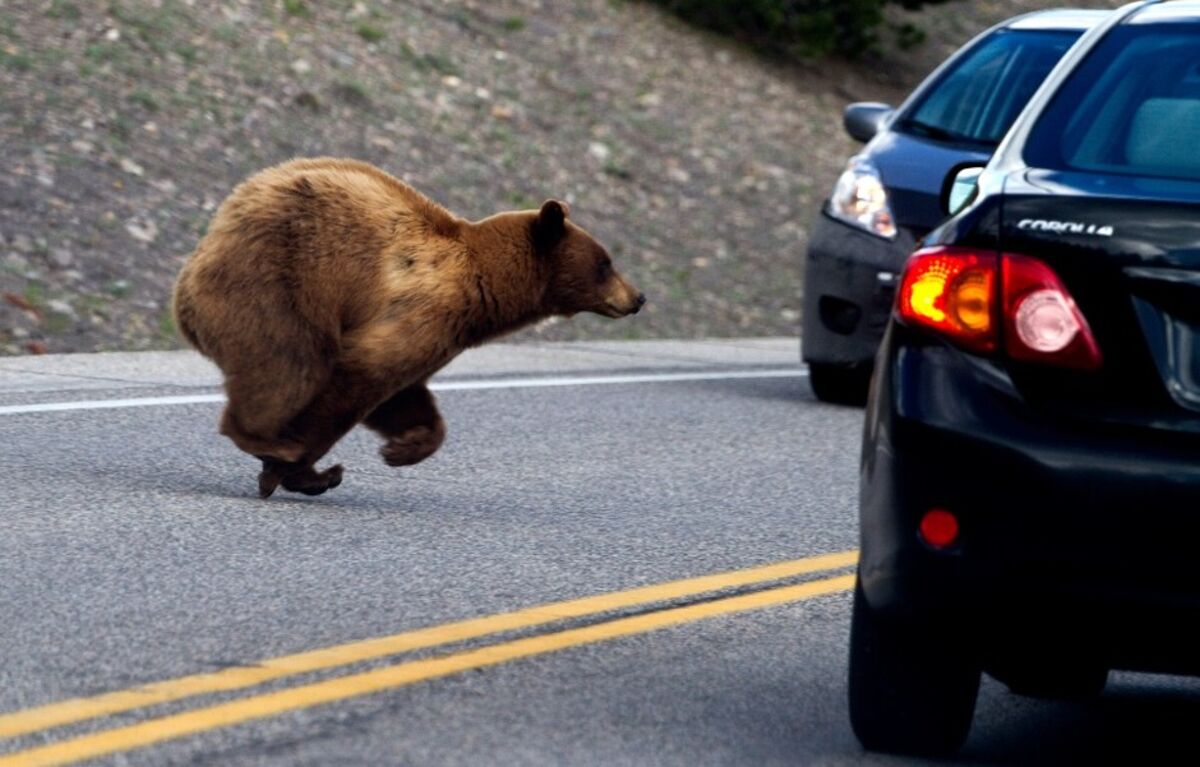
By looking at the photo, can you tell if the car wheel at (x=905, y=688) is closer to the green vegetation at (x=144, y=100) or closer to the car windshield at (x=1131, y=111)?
the car windshield at (x=1131, y=111)

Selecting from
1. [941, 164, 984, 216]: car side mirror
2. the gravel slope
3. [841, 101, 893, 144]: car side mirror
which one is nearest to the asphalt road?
[941, 164, 984, 216]: car side mirror

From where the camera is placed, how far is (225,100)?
16172mm

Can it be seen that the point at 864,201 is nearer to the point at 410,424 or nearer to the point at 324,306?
the point at 410,424

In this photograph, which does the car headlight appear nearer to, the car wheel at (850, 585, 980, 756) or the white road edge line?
the white road edge line

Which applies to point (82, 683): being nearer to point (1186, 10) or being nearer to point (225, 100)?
point (1186, 10)

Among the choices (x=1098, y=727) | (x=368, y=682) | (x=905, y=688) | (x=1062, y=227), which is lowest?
(x=1098, y=727)

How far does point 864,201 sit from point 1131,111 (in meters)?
6.14

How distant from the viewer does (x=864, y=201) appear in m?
11.2

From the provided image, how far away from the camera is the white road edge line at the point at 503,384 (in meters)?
9.69

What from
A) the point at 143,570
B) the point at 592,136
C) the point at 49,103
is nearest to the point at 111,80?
the point at 49,103

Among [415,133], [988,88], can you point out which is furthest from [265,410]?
[415,133]

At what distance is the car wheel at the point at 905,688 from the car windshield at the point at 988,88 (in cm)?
664

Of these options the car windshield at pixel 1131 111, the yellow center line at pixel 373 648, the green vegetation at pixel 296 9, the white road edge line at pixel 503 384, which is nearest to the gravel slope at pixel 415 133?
the green vegetation at pixel 296 9

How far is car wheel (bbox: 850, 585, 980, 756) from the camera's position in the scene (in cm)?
482
